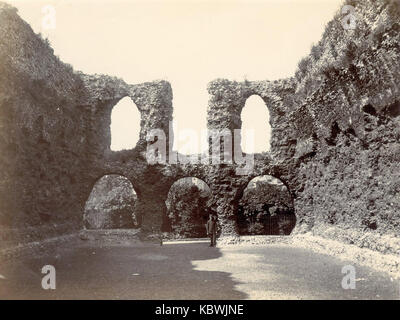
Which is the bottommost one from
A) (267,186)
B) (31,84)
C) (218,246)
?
(218,246)

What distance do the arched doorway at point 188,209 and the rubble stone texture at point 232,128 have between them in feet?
18.4

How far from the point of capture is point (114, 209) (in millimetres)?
26766

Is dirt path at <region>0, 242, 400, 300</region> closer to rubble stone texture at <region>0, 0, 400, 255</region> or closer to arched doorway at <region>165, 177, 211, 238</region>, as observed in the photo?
rubble stone texture at <region>0, 0, 400, 255</region>

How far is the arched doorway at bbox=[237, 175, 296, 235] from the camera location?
22672mm

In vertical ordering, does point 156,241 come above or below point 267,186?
below

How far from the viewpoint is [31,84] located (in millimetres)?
13453

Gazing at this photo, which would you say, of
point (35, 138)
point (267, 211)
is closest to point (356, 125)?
point (35, 138)

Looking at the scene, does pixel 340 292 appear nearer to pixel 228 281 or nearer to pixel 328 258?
pixel 228 281

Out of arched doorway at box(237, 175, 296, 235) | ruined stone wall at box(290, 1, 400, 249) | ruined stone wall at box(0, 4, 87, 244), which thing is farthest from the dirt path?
arched doorway at box(237, 175, 296, 235)

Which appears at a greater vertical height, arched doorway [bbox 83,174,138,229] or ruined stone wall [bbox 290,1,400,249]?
ruined stone wall [bbox 290,1,400,249]

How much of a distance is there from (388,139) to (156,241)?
11.5 m

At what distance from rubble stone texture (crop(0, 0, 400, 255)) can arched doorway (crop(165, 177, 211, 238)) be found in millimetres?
5623

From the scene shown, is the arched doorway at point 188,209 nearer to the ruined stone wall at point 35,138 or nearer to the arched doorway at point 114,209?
the arched doorway at point 114,209
